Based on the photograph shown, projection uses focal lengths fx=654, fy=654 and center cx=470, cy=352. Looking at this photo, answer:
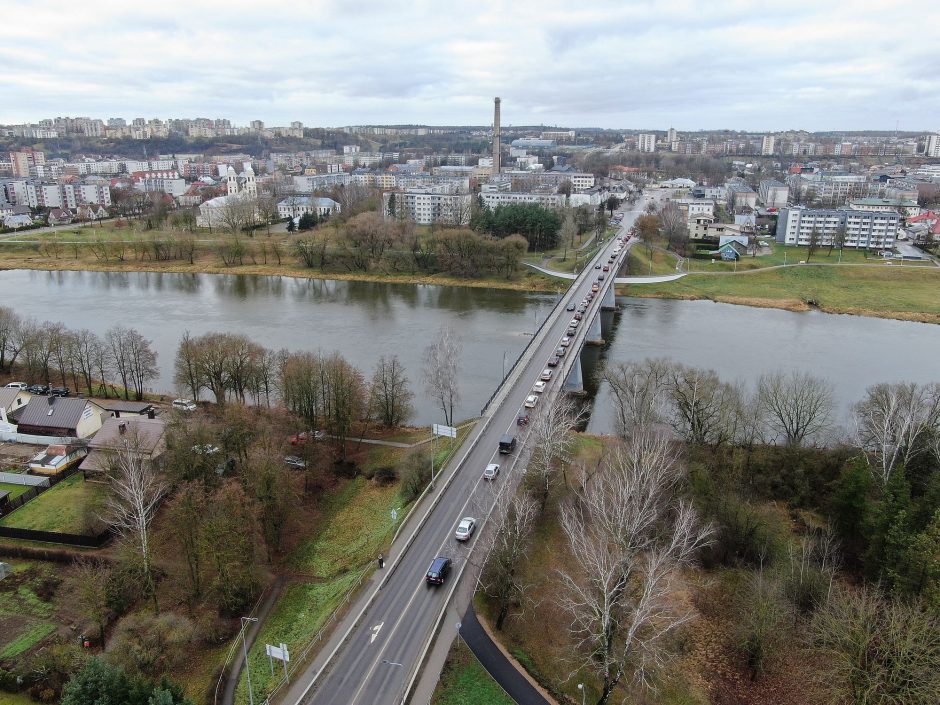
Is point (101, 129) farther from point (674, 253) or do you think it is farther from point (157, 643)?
point (157, 643)

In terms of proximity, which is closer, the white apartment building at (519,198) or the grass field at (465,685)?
the grass field at (465,685)

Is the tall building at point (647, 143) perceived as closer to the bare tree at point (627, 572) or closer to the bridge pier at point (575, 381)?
the bridge pier at point (575, 381)

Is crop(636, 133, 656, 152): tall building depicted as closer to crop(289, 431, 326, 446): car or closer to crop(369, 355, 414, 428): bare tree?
crop(369, 355, 414, 428): bare tree

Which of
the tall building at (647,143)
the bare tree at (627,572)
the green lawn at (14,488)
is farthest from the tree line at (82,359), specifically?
the tall building at (647,143)

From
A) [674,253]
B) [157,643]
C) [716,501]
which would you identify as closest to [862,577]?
[716,501]

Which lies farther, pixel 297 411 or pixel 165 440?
pixel 297 411
